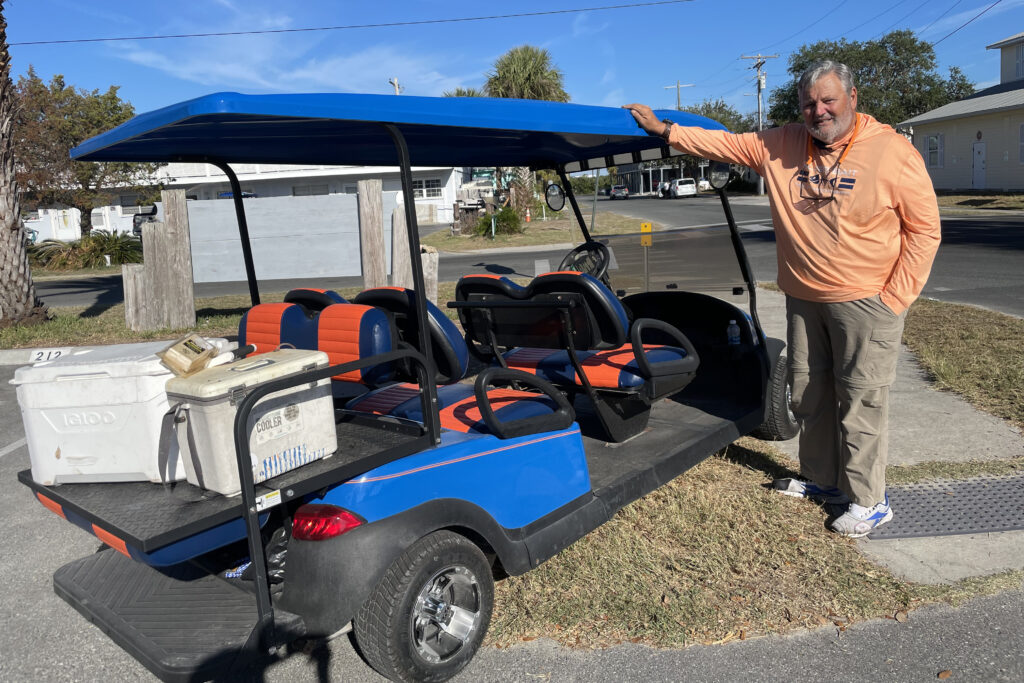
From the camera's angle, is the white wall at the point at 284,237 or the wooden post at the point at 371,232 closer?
the wooden post at the point at 371,232

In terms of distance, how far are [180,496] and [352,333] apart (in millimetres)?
991

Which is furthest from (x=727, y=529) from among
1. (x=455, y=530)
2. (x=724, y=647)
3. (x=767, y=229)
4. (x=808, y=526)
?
(x=767, y=229)

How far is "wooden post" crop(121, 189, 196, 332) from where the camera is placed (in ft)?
33.7

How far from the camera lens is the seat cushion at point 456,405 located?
3.13m

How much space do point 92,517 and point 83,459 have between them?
29cm

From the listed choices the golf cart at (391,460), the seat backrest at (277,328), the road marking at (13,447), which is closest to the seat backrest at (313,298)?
the golf cart at (391,460)

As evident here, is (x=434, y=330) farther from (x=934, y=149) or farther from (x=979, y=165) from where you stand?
(x=934, y=149)

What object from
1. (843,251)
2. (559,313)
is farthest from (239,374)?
(843,251)

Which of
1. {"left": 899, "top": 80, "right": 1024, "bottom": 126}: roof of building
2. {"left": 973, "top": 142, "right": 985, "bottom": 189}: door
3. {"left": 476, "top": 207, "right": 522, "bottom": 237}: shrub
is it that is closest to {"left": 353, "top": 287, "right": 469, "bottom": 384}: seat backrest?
{"left": 476, "top": 207, "right": 522, "bottom": 237}: shrub

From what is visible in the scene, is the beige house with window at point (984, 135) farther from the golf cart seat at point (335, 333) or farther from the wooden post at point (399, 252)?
the golf cart seat at point (335, 333)

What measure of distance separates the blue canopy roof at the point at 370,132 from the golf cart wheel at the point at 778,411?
1434 millimetres

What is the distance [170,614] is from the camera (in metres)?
2.54

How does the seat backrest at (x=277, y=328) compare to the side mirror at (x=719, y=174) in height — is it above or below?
below

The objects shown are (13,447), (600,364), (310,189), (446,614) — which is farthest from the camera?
(310,189)
